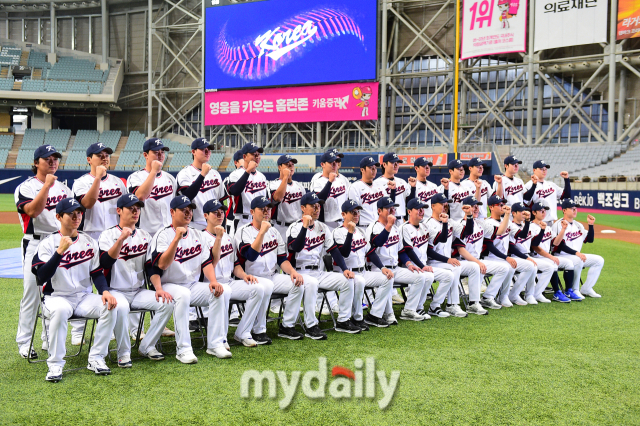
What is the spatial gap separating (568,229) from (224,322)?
6392 mm

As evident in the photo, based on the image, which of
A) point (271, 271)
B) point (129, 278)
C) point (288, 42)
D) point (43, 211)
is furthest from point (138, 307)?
point (288, 42)

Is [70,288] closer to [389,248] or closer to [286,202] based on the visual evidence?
[286,202]

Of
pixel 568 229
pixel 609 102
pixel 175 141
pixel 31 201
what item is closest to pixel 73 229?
pixel 31 201

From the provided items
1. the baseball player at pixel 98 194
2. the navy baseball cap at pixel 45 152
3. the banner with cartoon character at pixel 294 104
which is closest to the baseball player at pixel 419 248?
the baseball player at pixel 98 194

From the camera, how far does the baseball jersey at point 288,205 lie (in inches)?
288

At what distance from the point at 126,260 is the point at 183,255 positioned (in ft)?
1.88

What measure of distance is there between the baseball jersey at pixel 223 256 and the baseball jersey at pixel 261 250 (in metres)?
0.18

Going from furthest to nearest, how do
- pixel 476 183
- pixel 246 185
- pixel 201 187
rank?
pixel 476 183, pixel 246 185, pixel 201 187

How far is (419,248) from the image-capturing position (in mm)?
7602

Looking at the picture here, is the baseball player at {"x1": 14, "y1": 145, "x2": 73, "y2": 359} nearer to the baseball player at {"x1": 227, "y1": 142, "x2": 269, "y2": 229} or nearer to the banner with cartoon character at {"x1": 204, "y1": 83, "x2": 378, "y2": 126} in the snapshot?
the baseball player at {"x1": 227, "y1": 142, "x2": 269, "y2": 229}

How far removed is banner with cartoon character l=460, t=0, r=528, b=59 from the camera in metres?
28.6

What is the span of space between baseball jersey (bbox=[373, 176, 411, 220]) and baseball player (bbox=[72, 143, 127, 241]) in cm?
367

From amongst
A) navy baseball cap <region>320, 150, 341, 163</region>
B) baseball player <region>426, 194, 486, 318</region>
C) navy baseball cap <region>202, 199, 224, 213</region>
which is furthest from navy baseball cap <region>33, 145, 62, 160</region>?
baseball player <region>426, 194, 486, 318</region>

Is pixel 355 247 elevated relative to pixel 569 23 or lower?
lower
